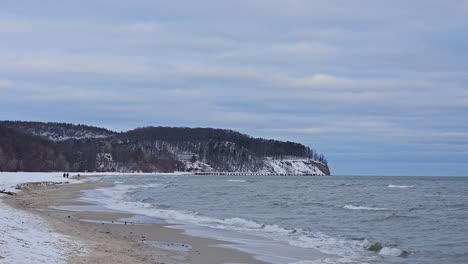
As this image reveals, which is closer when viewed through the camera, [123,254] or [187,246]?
[123,254]

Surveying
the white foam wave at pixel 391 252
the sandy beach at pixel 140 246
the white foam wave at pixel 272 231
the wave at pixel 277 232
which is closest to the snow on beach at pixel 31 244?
the sandy beach at pixel 140 246

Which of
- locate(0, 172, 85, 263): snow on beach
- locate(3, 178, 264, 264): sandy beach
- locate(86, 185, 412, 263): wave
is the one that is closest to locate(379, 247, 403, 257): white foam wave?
locate(86, 185, 412, 263): wave

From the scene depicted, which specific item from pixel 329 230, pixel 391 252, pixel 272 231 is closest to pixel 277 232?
pixel 272 231

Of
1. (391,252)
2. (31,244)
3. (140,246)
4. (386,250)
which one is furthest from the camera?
(386,250)

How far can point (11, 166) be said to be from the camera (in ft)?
469

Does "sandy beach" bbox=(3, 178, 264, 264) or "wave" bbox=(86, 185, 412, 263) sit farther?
"wave" bbox=(86, 185, 412, 263)

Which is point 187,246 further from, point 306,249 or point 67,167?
point 67,167

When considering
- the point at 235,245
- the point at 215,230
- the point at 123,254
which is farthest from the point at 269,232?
the point at 123,254

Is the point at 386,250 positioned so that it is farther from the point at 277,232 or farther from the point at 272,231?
the point at 272,231

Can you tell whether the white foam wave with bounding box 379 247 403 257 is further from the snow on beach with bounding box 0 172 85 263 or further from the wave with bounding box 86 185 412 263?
the snow on beach with bounding box 0 172 85 263

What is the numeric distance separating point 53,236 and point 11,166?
136 meters

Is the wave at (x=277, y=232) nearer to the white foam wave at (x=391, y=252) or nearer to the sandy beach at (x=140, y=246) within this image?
the white foam wave at (x=391, y=252)

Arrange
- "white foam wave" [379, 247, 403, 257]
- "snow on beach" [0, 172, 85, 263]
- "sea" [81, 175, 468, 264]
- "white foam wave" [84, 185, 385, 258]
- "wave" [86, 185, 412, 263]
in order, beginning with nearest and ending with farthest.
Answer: "snow on beach" [0, 172, 85, 263], "sea" [81, 175, 468, 264], "white foam wave" [379, 247, 403, 257], "wave" [86, 185, 412, 263], "white foam wave" [84, 185, 385, 258]

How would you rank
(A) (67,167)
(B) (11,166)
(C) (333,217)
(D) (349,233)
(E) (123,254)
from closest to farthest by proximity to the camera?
(E) (123,254) → (D) (349,233) → (C) (333,217) → (B) (11,166) → (A) (67,167)
